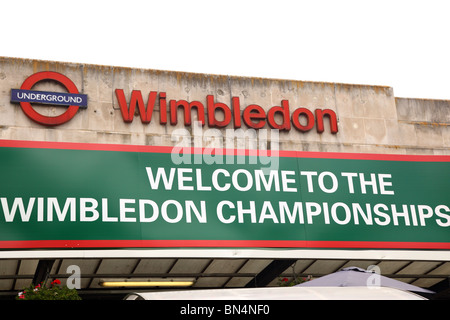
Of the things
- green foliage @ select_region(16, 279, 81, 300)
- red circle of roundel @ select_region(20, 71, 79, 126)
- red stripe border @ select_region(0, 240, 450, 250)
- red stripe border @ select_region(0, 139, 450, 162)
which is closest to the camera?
green foliage @ select_region(16, 279, 81, 300)

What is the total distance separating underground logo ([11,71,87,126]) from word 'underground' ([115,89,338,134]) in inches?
42.0

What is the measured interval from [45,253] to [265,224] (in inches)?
193

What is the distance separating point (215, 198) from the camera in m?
15.0

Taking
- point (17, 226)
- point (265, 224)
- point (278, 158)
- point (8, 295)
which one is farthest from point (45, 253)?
point (278, 158)

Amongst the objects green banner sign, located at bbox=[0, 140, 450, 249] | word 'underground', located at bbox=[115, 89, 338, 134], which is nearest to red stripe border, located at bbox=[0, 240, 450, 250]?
green banner sign, located at bbox=[0, 140, 450, 249]

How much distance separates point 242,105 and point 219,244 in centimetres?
420

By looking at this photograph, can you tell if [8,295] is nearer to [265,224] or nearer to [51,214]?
[51,214]

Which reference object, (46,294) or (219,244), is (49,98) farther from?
(219,244)

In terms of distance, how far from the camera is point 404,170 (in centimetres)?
1650

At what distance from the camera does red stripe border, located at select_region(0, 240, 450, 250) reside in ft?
44.4

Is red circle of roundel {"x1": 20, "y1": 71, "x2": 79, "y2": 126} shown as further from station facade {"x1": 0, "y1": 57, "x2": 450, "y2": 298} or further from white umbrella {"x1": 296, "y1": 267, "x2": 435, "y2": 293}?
white umbrella {"x1": 296, "y1": 267, "x2": 435, "y2": 293}

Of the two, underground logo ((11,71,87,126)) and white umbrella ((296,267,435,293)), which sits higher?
underground logo ((11,71,87,126))
